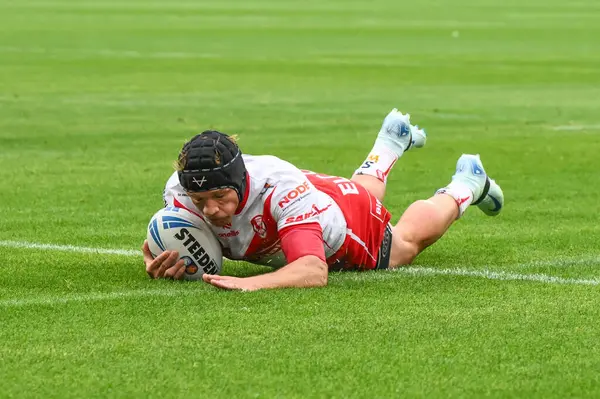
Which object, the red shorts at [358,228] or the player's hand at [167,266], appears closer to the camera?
the player's hand at [167,266]

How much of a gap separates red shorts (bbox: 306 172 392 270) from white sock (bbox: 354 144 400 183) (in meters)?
0.92

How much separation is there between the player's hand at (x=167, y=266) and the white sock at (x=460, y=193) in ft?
6.75

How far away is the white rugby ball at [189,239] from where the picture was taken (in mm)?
8312

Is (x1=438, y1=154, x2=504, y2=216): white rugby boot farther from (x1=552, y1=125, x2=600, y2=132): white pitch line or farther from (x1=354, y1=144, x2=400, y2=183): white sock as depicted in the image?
(x1=552, y1=125, x2=600, y2=132): white pitch line

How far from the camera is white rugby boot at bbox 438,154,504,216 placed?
9695mm

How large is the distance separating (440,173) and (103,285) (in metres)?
6.81

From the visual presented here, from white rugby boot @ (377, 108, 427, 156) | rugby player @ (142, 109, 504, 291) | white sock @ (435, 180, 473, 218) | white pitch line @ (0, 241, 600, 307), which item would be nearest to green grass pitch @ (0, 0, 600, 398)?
white pitch line @ (0, 241, 600, 307)

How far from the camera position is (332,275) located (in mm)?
8617

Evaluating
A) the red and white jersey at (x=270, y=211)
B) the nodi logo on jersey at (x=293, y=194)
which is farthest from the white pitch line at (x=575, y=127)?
the nodi logo on jersey at (x=293, y=194)

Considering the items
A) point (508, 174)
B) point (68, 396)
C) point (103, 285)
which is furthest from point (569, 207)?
point (68, 396)

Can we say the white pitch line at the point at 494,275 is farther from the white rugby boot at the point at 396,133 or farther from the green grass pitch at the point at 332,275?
the white rugby boot at the point at 396,133

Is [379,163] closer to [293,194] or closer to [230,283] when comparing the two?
[293,194]

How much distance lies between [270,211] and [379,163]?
2038 millimetres

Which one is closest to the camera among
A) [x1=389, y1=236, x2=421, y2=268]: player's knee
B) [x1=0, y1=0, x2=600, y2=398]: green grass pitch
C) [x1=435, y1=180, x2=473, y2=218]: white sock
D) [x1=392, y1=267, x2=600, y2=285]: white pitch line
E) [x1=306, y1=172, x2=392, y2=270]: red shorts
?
[x1=0, y1=0, x2=600, y2=398]: green grass pitch
